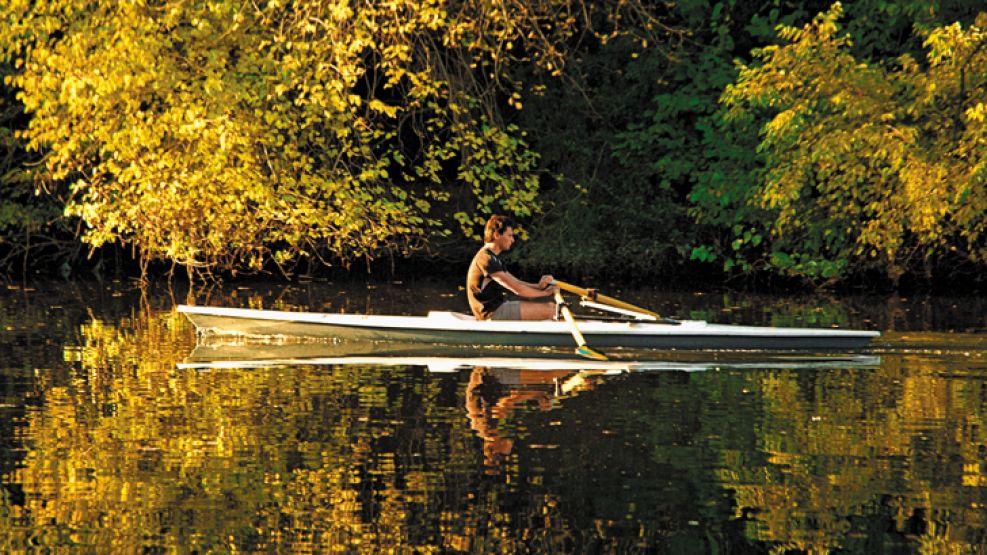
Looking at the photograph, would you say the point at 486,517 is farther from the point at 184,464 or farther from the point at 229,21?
the point at 229,21

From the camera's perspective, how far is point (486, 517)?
737cm

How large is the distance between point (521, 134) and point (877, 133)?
434cm

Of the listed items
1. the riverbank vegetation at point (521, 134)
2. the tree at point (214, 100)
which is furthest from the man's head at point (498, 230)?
the tree at point (214, 100)

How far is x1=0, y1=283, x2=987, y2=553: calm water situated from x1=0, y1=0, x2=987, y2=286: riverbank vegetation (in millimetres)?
3616

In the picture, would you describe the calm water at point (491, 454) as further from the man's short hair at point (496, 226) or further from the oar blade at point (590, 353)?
the man's short hair at point (496, 226)

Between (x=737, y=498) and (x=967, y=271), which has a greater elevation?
(x=967, y=271)

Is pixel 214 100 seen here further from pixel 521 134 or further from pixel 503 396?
pixel 503 396

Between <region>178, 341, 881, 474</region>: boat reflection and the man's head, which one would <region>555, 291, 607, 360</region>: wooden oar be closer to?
<region>178, 341, 881, 474</region>: boat reflection

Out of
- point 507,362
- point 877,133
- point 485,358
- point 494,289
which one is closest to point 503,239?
point 494,289

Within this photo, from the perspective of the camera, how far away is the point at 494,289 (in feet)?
48.5

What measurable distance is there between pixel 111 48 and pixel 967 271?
12649 millimetres

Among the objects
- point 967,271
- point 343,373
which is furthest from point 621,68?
point 343,373

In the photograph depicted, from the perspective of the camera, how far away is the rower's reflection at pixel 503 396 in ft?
30.6

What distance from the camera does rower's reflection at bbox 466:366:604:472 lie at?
30.6ft
